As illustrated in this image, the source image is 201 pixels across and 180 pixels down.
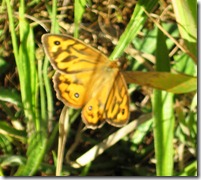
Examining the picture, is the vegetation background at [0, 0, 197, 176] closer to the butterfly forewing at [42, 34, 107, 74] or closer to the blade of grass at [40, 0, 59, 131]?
the blade of grass at [40, 0, 59, 131]

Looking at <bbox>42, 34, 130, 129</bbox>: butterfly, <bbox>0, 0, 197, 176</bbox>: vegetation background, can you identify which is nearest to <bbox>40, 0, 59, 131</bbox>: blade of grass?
Answer: <bbox>0, 0, 197, 176</bbox>: vegetation background

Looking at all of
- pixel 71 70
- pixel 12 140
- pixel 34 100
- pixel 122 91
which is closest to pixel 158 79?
pixel 122 91

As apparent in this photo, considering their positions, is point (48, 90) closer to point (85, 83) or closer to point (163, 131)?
point (85, 83)

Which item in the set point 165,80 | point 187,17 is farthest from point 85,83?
point 187,17

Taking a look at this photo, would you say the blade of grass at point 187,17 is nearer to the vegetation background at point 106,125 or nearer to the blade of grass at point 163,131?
the vegetation background at point 106,125

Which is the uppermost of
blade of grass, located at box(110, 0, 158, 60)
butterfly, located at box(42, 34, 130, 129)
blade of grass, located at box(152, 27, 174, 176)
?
blade of grass, located at box(110, 0, 158, 60)

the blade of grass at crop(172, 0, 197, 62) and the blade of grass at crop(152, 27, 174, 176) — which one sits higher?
A: the blade of grass at crop(172, 0, 197, 62)

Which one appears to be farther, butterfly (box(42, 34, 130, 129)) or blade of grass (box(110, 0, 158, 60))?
blade of grass (box(110, 0, 158, 60))
